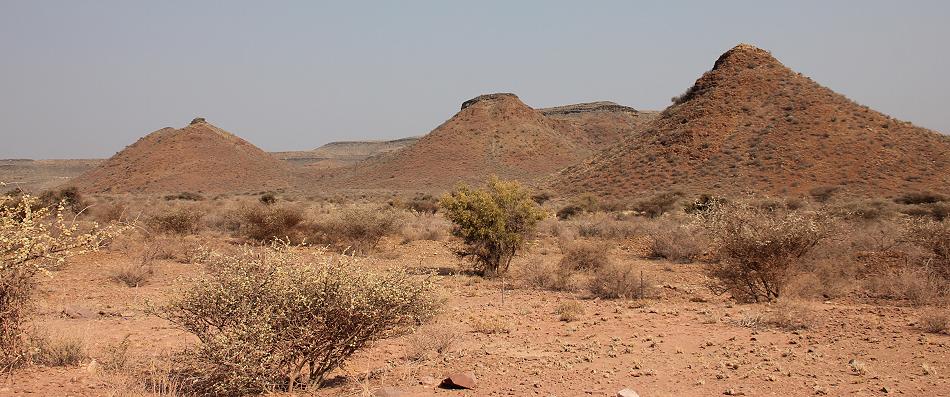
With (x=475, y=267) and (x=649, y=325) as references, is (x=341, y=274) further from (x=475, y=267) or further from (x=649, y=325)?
(x=475, y=267)

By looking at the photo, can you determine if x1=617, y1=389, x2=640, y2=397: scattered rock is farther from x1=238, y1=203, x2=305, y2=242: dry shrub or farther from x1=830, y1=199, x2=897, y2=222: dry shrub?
x1=830, y1=199, x2=897, y2=222: dry shrub

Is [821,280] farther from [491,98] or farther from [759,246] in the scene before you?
[491,98]

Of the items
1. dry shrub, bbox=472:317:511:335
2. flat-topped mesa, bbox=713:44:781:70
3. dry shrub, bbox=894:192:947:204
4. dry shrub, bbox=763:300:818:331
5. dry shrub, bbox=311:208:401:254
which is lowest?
dry shrub, bbox=472:317:511:335

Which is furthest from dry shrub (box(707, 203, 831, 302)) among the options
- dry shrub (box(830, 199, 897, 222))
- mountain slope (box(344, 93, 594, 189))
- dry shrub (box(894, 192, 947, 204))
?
mountain slope (box(344, 93, 594, 189))

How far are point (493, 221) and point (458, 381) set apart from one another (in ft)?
31.8

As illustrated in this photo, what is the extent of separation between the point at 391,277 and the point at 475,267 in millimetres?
9885

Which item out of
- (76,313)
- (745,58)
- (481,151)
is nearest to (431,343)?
(76,313)

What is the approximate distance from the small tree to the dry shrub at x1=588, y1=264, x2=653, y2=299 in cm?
352

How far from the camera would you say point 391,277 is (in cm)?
645

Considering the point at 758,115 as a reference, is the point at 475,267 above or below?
below

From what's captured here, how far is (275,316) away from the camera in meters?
5.78

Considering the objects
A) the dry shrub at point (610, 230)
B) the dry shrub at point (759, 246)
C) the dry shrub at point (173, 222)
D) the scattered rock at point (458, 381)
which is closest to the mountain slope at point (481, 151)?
the dry shrub at point (610, 230)

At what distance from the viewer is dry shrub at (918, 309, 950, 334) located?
325 inches

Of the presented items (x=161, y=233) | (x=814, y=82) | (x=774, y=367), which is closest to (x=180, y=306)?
(x=774, y=367)
